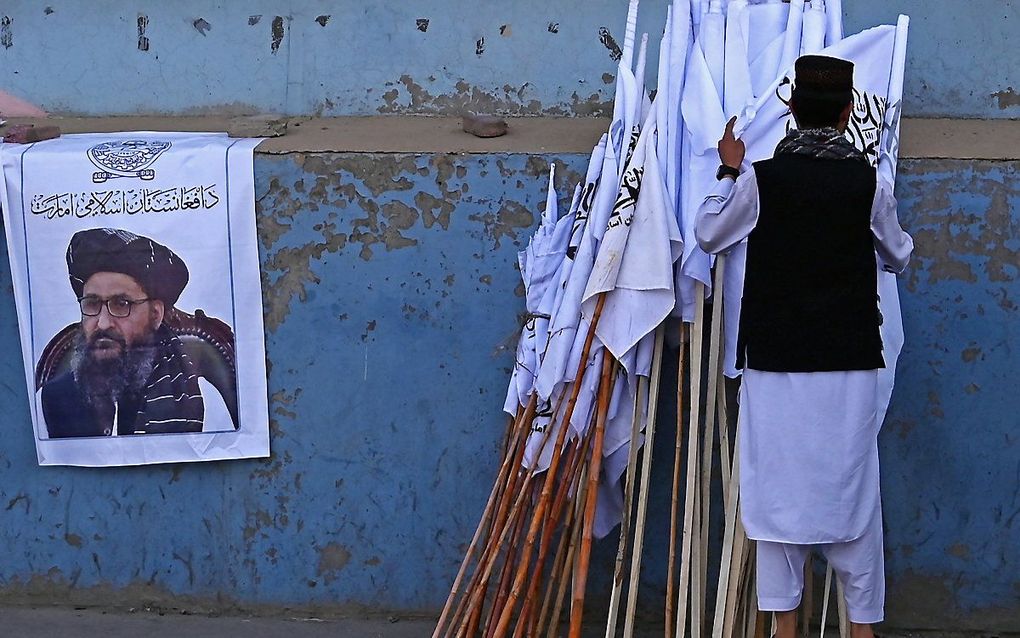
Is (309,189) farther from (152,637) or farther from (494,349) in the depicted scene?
(152,637)

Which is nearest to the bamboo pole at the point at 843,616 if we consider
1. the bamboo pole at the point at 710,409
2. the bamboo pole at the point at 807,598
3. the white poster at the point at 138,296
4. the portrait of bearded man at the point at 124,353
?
the bamboo pole at the point at 807,598

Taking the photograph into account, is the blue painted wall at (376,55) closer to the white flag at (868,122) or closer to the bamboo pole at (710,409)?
the white flag at (868,122)

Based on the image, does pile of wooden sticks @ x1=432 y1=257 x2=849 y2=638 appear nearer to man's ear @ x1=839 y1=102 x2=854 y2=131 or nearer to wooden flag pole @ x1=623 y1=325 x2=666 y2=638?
wooden flag pole @ x1=623 y1=325 x2=666 y2=638

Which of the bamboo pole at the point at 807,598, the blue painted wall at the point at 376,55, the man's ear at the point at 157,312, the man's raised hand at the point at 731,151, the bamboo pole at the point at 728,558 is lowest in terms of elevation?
the bamboo pole at the point at 807,598

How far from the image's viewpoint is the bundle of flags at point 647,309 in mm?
3297

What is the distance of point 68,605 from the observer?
3.99 m

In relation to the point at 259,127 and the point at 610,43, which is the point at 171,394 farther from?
the point at 610,43

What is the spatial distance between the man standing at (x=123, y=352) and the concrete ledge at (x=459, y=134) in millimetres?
455

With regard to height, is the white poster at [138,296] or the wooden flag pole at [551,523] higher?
the white poster at [138,296]

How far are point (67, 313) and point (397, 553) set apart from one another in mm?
1209

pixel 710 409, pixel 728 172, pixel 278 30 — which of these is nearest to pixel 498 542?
pixel 710 409

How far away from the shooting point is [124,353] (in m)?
3.79

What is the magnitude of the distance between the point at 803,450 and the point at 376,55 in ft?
6.21

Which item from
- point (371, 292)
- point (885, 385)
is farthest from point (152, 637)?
point (885, 385)
